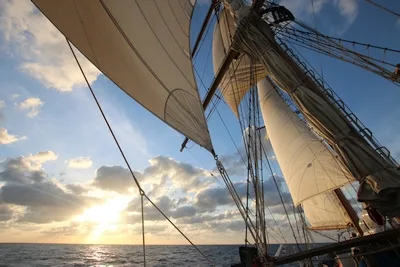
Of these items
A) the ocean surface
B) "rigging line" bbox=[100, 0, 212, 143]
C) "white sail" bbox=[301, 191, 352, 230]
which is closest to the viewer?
"rigging line" bbox=[100, 0, 212, 143]

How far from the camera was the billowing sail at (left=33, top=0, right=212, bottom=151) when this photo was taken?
3002mm

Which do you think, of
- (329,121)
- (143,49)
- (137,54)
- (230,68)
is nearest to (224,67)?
(230,68)

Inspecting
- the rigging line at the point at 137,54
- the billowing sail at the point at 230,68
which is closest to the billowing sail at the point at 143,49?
the rigging line at the point at 137,54

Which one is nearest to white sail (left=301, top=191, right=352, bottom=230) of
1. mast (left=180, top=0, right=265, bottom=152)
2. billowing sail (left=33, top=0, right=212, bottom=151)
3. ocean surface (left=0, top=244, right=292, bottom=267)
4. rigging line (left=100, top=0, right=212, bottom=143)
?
mast (left=180, top=0, right=265, bottom=152)

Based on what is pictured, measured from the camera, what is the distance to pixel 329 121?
15.1ft

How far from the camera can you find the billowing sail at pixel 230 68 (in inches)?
396

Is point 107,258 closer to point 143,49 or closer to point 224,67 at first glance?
point 224,67

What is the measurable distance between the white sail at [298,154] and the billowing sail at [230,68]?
2425 millimetres

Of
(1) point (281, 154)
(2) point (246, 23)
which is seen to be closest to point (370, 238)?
(2) point (246, 23)

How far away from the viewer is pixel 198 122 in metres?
4.65

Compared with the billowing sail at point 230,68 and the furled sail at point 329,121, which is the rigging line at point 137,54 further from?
the billowing sail at point 230,68

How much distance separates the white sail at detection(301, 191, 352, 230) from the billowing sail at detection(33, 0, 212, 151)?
988 centimetres

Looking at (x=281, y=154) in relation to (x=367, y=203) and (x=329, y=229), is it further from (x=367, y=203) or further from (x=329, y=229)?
(x=367, y=203)

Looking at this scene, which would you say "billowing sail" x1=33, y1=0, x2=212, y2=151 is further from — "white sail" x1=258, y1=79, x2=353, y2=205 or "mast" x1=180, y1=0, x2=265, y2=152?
"white sail" x1=258, y1=79, x2=353, y2=205
